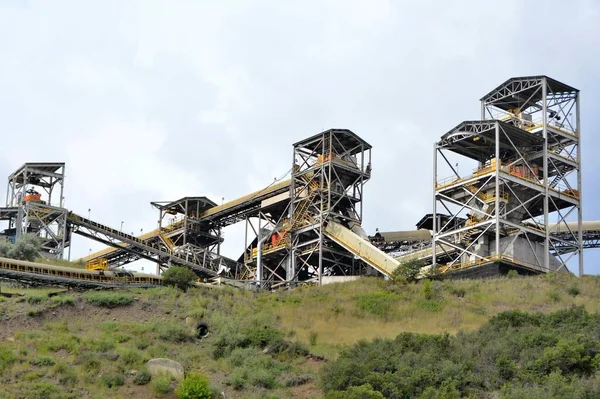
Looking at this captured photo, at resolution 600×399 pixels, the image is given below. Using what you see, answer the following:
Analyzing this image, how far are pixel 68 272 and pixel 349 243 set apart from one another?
73.7 feet

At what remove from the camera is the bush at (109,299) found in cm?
6650

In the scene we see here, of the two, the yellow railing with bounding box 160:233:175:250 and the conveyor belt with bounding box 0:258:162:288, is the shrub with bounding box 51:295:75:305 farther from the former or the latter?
the yellow railing with bounding box 160:233:175:250

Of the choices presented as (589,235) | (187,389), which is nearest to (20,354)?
(187,389)

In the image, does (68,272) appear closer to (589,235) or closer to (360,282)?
(360,282)

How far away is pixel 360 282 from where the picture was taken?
7862 cm

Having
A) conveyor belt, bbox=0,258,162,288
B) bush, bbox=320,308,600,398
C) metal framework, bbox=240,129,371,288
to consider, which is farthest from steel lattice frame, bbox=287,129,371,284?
bush, bbox=320,308,600,398

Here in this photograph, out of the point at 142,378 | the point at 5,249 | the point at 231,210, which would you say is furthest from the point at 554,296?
the point at 5,249

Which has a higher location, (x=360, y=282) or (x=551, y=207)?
(x=551, y=207)

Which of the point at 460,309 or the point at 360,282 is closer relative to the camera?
the point at 460,309

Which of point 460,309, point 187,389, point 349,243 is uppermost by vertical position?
point 349,243

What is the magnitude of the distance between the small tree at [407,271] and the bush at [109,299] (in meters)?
19.3

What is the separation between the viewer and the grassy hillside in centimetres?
5288

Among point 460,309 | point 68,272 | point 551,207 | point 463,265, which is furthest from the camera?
point 551,207

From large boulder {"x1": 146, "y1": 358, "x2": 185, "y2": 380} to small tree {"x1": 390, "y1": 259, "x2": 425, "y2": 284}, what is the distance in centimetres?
2534
